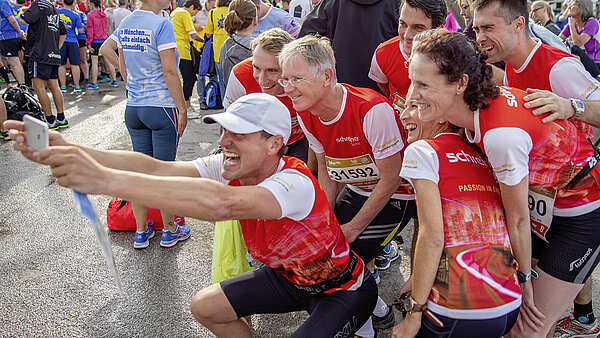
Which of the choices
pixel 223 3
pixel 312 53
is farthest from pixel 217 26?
pixel 312 53

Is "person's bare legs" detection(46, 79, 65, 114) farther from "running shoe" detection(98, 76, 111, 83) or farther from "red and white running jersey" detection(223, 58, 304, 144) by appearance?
"red and white running jersey" detection(223, 58, 304, 144)

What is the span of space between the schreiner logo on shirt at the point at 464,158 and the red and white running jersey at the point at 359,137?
1.91 feet

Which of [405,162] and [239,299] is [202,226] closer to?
[239,299]

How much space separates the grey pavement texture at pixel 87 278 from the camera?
284 centimetres

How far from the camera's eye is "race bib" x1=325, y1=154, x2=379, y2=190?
8.63ft

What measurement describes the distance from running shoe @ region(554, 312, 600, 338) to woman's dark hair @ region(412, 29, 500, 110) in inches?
64.2

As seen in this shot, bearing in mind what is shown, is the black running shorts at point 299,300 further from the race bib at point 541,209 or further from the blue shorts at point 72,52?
the blue shorts at point 72,52

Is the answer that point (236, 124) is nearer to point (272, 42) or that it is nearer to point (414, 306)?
point (414, 306)

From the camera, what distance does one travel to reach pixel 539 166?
6.41ft

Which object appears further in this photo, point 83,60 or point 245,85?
point 83,60

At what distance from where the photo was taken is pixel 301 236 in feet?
→ 6.65

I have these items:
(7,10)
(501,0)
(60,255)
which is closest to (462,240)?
(501,0)

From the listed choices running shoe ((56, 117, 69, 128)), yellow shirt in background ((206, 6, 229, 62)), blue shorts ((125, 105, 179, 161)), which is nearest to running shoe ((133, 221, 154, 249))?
blue shorts ((125, 105, 179, 161))

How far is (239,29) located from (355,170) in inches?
92.6
